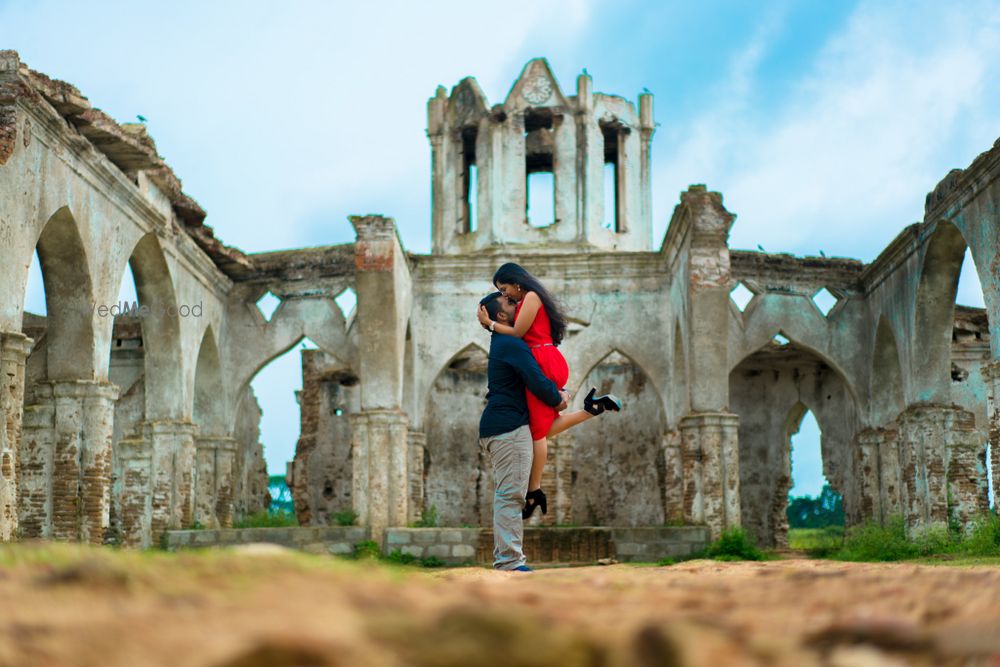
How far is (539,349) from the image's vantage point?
686 cm

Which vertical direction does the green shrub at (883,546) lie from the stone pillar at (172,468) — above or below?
below

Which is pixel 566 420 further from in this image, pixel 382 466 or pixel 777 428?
pixel 777 428

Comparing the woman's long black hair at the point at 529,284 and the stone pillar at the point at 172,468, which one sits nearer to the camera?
the woman's long black hair at the point at 529,284

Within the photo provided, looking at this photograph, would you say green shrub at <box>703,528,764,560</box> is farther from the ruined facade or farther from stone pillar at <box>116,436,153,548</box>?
stone pillar at <box>116,436,153,548</box>

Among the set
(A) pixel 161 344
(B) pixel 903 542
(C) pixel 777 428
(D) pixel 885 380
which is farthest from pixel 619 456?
(A) pixel 161 344

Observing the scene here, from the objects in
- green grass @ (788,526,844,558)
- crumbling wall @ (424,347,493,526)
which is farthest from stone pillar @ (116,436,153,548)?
green grass @ (788,526,844,558)

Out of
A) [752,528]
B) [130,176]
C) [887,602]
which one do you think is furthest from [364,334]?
[887,602]

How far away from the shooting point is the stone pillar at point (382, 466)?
15594 mm

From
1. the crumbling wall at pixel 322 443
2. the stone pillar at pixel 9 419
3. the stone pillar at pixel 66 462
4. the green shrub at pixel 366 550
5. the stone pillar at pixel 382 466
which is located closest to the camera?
the stone pillar at pixel 9 419

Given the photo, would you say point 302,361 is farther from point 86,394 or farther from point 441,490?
point 86,394

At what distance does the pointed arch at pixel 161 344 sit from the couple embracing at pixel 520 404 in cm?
1016

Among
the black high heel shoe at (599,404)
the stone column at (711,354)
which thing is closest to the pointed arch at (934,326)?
the stone column at (711,354)

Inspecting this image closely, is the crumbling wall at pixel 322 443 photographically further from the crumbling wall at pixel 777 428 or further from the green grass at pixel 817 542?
the green grass at pixel 817 542

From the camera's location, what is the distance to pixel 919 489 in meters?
16.4
